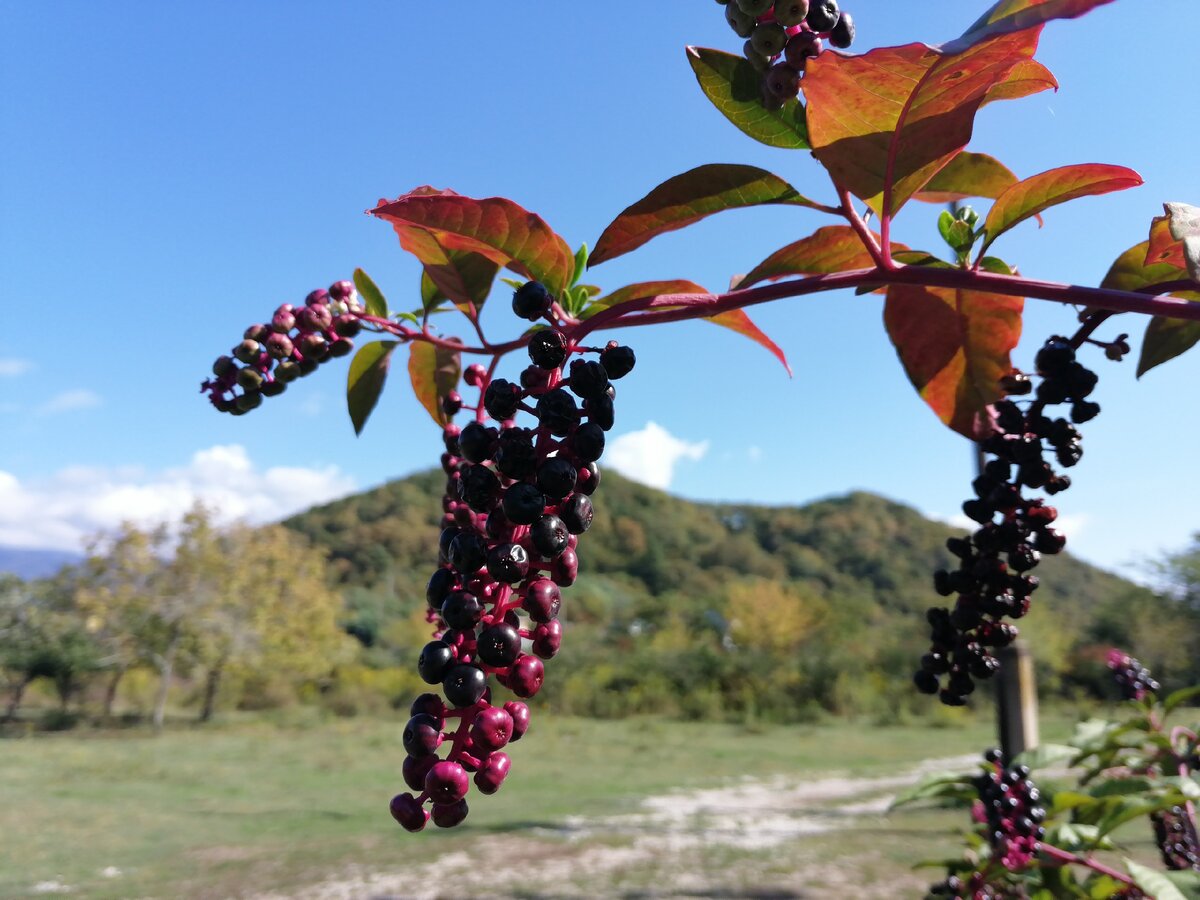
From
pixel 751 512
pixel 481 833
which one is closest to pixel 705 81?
pixel 481 833

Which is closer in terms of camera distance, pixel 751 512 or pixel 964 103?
pixel 964 103

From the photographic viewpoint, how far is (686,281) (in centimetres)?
72

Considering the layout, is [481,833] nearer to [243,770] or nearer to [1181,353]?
[243,770]

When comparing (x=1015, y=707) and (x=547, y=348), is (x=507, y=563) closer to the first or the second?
(x=547, y=348)

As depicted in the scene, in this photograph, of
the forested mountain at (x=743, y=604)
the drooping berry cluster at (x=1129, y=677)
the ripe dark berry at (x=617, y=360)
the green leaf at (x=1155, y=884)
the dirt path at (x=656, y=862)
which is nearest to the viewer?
the ripe dark berry at (x=617, y=360)

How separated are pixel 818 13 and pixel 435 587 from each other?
1.56 ft

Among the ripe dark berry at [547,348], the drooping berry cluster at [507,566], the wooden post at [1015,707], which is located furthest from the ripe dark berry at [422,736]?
the wooden post at [1015,707]

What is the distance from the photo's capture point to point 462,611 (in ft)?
1.59

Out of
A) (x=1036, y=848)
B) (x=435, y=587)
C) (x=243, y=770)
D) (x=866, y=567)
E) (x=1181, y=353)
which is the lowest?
(x=243, y=770)

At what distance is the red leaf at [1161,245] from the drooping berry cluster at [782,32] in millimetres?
311

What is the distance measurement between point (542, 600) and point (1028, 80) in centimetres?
55

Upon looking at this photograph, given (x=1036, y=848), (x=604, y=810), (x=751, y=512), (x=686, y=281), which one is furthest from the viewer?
(x=751, y=512)

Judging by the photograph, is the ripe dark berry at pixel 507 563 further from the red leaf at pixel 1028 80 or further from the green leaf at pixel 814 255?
the red leaf at pixel 1028 80

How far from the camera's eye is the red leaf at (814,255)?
2.21 ft
